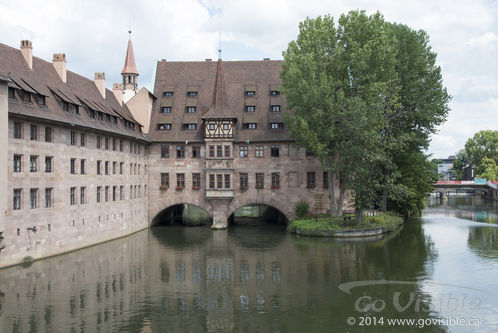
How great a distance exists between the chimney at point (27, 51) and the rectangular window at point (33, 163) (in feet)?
27.7

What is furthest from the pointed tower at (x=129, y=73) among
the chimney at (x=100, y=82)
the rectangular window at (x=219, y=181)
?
the rectangular window at (x=219, y=181)

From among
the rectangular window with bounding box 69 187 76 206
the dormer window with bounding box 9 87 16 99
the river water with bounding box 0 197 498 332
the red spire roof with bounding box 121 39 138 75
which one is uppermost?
the red spire roof with bounding box 121 39 138 75

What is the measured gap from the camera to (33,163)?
32.2 m

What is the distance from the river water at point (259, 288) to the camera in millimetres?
19766

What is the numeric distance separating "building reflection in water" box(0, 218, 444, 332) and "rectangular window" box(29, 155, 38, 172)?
6.57 meters

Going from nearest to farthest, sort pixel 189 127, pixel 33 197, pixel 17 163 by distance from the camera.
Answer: pixel 17 163, pixel 33 197, pixel 189 127

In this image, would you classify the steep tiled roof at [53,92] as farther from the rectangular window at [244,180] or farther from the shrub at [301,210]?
the shrub at [301,210]

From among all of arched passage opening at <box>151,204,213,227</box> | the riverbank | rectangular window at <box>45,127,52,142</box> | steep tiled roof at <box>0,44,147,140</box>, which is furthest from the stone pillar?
the riverbank

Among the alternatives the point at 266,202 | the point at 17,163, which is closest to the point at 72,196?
the point at 17,163

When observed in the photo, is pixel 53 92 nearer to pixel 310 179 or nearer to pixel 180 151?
pixel 180 151

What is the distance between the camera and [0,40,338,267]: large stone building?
1235 inches

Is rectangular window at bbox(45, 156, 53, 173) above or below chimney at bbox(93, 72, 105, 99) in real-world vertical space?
below

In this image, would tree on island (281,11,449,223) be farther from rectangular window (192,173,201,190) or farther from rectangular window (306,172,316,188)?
rectangular window (192,173,201,190)

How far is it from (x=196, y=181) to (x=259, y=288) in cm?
2759
